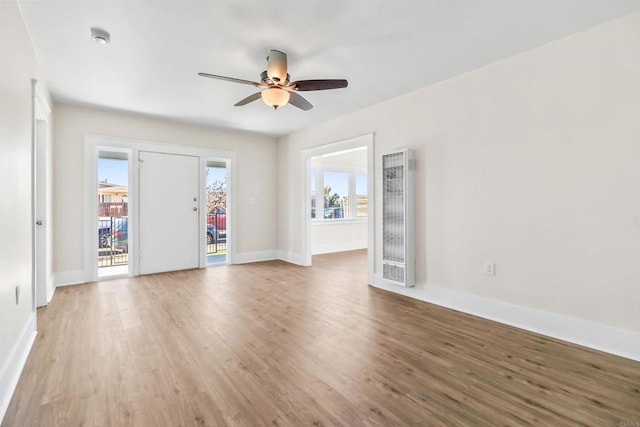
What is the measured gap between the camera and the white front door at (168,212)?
4832 mm

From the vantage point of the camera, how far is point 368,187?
4.21 meters

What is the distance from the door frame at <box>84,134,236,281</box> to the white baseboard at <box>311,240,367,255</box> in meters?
2.11

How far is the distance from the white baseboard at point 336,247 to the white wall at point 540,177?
3.71 meters

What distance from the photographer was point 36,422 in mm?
1541

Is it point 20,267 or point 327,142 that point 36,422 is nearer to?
point 20,267

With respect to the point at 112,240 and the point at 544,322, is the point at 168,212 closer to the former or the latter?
the point at 112,240

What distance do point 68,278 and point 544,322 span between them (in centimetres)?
563

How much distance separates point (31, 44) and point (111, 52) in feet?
1.88

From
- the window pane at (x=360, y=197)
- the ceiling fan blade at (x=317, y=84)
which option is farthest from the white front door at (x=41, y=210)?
the window pane at (x=360, y=197)

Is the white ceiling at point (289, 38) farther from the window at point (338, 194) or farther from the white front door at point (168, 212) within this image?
the window at point (338, 194)

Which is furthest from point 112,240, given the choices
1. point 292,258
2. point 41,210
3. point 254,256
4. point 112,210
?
point 292,258

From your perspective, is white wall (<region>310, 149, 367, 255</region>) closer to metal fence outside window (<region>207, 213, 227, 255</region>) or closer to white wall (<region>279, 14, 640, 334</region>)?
metal fence outside window (<region>207, 213, 227, 255</region>)

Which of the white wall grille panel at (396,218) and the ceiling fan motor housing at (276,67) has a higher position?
the ceiling fan motor housing at (276,67)

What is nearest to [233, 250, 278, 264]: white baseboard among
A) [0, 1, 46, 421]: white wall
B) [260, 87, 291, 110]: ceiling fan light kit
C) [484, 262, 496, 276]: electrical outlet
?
[0, 1, 46, 421]: white wall
